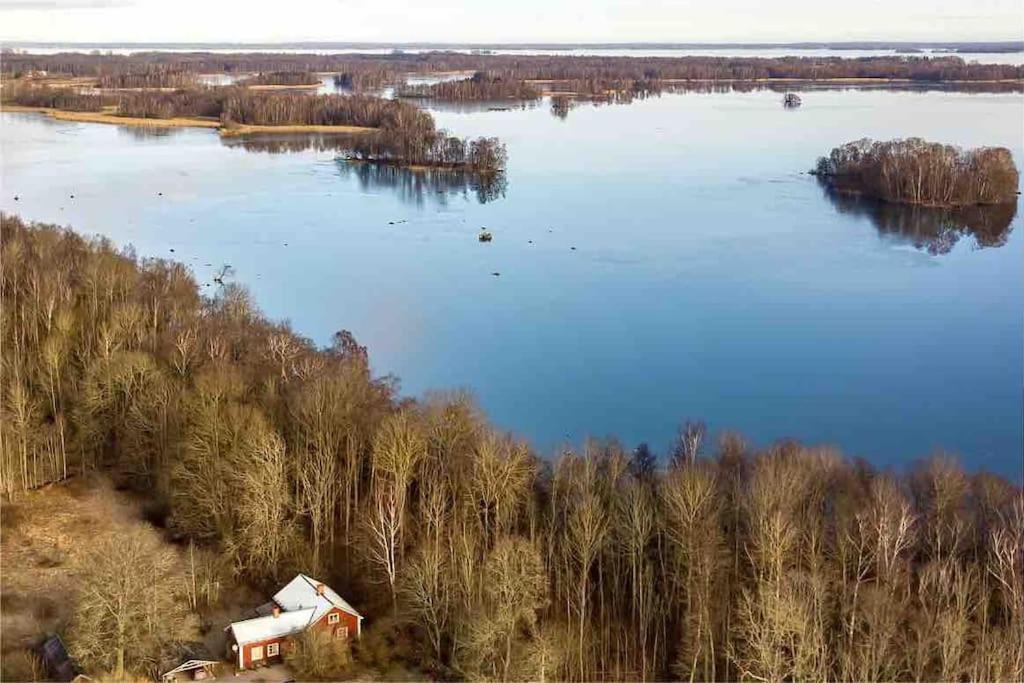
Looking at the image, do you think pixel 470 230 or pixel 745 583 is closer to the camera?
pixel 745 583

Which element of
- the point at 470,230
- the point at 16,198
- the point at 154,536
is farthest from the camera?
the point at 16,198

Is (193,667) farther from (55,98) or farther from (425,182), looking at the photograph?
(55,98)

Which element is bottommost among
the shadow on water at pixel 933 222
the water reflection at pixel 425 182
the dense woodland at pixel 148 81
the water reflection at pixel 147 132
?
the shadow on water at pixel 933 222

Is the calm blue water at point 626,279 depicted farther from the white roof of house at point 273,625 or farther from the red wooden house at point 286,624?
the white roof of house at point 273,625

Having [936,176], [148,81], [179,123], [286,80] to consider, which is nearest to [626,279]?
[936,176]

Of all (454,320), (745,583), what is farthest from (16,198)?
(745,583)

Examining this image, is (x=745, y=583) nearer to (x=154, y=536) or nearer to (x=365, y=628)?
(x=365, y=628)

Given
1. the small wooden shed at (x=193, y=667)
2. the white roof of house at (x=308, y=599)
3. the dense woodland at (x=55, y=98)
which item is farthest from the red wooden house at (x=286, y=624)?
the dense woodland at (x=55, y=98)

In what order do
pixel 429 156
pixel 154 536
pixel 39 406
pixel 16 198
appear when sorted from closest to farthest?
1. pixel 154 536
2. pixel 39 406
3. pixel 16 198
4. pixel 429 156
